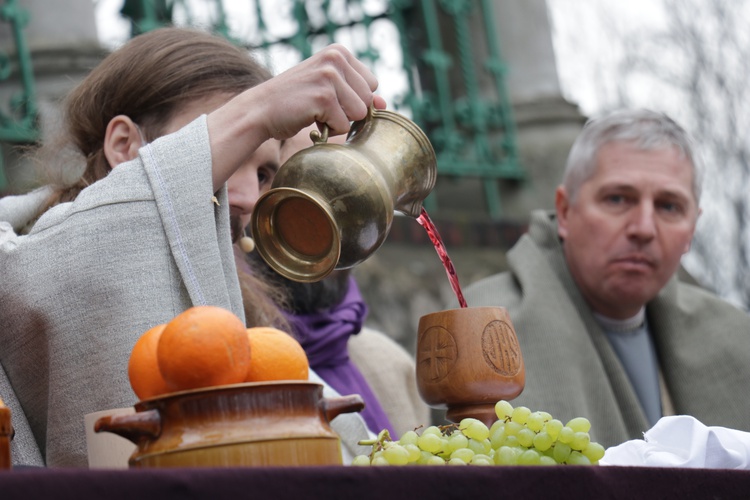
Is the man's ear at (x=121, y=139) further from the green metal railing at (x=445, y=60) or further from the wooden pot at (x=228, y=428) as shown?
the green metal railing at (x=445, y=60)

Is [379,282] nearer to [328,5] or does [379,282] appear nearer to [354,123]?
[328,5]

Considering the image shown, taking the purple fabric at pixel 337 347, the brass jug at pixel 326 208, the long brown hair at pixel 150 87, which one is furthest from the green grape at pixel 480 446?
the purple fabric at pixel 337 347

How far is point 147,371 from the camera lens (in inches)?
49.3

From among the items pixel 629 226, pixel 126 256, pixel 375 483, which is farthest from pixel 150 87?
pixel 629 226

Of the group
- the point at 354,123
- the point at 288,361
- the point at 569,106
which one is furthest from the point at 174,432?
the point at 569,106

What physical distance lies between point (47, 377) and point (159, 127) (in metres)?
0.57

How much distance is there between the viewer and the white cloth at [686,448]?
4.82 ft

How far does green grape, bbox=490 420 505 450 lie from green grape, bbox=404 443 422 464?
0.38 ft

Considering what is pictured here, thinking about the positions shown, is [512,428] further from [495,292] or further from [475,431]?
[495,292]

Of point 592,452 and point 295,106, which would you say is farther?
point 295,106

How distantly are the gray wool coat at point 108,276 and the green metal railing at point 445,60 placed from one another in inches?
123

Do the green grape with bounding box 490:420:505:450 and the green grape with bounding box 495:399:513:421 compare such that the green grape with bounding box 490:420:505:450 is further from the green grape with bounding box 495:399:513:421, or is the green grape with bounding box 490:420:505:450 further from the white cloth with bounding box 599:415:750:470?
the white cloth with bounding box 599:415:750:470

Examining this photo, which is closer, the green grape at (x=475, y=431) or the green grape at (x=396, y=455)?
the green grape at (x=396, y=455)

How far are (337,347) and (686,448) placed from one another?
1639 mm
